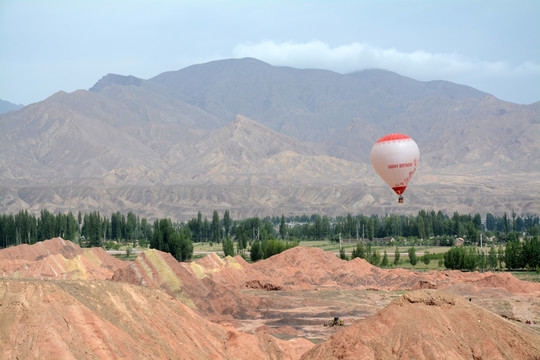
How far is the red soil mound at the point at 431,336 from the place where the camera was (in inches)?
1215

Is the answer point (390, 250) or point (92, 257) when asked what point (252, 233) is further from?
point (92, 257)

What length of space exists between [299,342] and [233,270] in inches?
1375

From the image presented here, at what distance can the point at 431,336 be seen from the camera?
31.3 m

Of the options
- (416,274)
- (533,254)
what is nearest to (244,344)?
(416,274)

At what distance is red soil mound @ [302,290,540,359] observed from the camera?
1215 inches

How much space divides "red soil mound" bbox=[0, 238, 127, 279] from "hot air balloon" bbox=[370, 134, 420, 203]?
28.4 m

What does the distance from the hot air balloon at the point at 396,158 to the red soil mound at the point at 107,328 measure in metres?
24.0

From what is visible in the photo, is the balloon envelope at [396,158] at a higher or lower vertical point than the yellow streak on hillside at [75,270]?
higher

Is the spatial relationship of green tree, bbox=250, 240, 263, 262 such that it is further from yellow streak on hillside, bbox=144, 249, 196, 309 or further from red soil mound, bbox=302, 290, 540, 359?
red soil mound, bbox=302, 290, 540, 359

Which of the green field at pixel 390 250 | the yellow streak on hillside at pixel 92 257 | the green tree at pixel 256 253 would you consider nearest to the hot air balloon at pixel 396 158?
the green field at pixel 390 250

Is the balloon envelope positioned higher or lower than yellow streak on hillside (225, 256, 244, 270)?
higher

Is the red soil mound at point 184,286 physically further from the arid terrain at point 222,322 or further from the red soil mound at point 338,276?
the red soil mound at point 338,276

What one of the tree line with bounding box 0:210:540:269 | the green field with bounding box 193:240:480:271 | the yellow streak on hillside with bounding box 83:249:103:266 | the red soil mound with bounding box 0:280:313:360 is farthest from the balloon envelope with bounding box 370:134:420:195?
the yellow streak on hillside with bounding box 83:249:103:266

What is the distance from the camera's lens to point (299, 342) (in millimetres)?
40156
